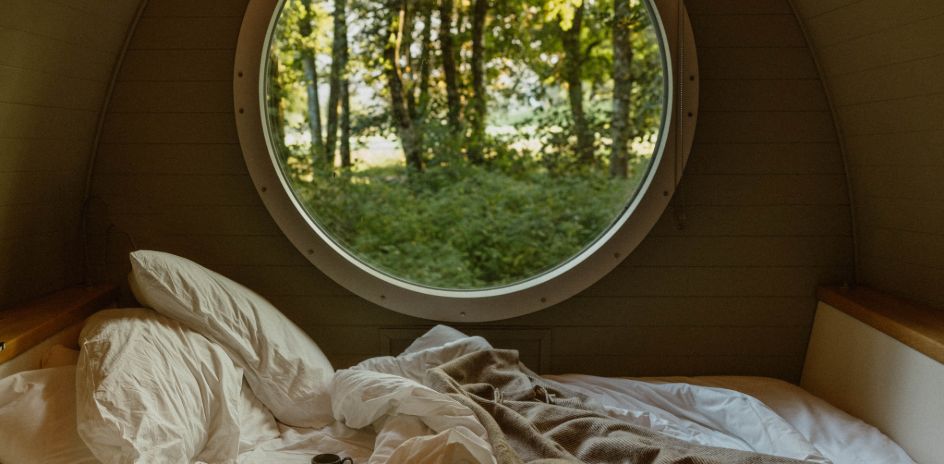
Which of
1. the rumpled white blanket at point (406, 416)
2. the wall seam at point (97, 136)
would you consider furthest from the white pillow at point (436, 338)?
the wall seam at point (97, 136)

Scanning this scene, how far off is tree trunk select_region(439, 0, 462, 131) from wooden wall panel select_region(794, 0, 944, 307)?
334cm

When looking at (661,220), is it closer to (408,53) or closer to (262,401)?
(262,401)

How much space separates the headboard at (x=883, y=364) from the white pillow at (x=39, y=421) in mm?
2135

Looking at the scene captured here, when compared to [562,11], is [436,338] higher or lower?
lower

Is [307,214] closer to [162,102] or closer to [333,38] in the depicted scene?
[162,102]

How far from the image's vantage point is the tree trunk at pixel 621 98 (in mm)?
5906

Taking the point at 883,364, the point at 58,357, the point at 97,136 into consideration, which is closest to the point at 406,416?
the point at 58,357

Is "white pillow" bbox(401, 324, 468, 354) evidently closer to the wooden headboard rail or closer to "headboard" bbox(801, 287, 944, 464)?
the wooden headboard rail

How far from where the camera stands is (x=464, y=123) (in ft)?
19.2

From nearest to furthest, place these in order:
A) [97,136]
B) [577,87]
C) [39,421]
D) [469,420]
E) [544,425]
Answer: [39,421]
[469,420]
[544,425]
[97,136]
[577,87]

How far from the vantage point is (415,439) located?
1.83 m

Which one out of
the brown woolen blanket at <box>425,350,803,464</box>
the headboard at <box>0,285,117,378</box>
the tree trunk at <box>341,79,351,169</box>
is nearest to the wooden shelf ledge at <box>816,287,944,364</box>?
the brown woolen blanket at <box>425,350,803,464</box>

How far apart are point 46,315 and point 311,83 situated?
343 centimetres

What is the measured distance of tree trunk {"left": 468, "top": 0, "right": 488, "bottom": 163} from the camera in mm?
5736
